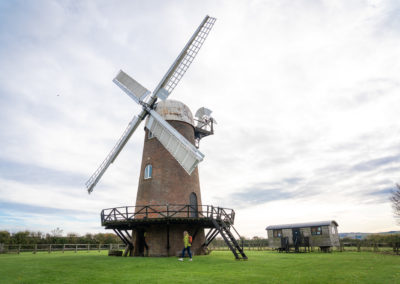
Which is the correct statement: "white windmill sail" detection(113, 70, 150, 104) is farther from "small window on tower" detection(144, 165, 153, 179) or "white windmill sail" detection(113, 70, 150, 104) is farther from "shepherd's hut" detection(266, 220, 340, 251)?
"shepherd's hut" detection(266, 220, 340, 251)

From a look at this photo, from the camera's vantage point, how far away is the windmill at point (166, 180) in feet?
48.4

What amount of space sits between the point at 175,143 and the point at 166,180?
263 cm

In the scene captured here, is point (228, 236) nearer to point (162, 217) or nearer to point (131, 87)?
point (162, 217)

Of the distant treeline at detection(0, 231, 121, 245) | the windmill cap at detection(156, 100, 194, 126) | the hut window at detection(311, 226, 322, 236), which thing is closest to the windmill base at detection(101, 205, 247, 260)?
the windmill cap at detection(156, 100, 194, 126)

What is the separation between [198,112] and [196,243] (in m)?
10.2

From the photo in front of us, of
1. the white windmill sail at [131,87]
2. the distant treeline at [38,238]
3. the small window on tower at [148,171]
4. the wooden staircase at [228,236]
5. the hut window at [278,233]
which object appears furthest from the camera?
the distant treeline at [38,238]

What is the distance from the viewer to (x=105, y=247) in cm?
3341

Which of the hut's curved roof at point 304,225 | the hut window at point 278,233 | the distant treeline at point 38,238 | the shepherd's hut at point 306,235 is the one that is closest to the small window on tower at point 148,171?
the shepherd's hut at point 306,235

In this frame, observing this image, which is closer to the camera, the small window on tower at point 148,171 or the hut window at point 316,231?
the small window on tower at point 148,171

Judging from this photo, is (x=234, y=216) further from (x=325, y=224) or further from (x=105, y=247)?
(x=105, y=247)

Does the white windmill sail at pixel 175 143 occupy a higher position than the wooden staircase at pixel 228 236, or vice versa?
the white windmill sail at pixel 175 143

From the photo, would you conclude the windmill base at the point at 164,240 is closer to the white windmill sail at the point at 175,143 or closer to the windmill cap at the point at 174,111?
the white windmill sail at the point at 175,143

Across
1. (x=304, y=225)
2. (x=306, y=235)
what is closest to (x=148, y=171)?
(x=304, y=225)

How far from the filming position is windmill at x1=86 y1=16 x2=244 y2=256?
48.4 feet
